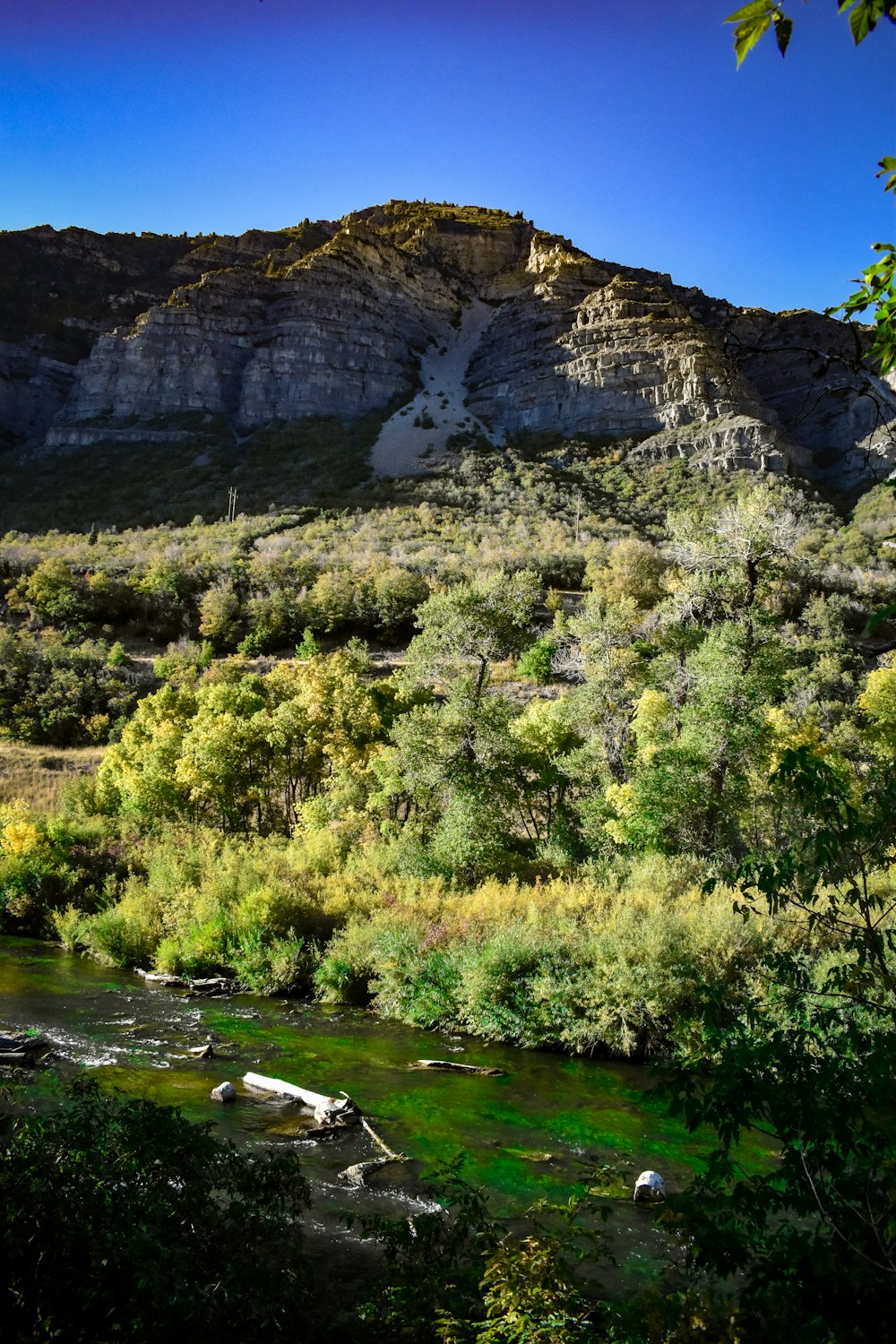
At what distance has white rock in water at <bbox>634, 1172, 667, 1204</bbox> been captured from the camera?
6629mm

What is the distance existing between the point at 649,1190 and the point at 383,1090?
138 inches

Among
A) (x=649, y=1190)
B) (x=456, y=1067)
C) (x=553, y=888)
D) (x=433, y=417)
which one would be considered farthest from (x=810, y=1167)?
(x=433, y=417)

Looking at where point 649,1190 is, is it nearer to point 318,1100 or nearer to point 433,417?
point 318,1100

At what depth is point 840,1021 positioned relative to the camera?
11.6ft

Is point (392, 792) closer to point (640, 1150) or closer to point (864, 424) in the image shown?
point (640, 1150)

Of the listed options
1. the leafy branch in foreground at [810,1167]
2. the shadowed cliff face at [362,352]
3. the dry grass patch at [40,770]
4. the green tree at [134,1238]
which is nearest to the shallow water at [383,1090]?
the leafy branch in foreground at [810,1167]

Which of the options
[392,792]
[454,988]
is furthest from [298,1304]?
[392,792]

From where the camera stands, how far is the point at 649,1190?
6.66 meters

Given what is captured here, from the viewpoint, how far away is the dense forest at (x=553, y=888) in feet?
10.4

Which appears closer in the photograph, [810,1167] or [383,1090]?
[810,1167]

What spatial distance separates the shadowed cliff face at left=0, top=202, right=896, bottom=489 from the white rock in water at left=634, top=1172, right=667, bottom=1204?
70.4 metres

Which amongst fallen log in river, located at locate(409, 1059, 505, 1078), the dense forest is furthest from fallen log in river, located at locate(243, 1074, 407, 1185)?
fallen log in river, located at locate(409, 1059, 505, 1078)

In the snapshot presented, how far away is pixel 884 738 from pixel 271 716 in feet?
48.6

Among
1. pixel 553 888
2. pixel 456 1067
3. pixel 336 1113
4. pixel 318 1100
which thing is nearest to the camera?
pixel 336 1113
